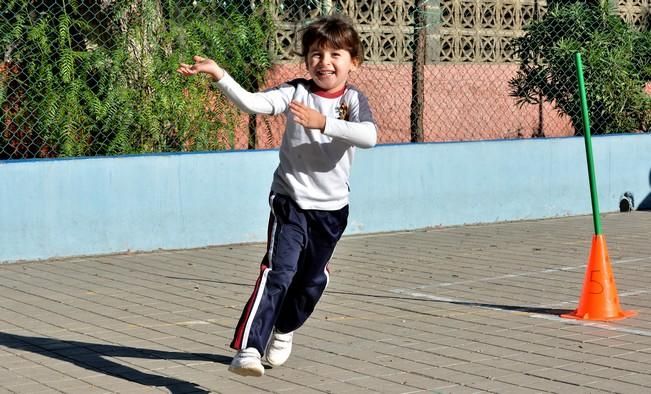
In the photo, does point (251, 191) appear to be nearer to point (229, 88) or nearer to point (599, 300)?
point (599, 300)

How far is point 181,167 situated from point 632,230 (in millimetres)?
4507

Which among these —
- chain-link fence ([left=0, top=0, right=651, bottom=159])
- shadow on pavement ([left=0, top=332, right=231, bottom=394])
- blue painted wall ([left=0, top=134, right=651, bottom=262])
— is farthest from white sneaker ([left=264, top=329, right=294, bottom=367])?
chain-link fence ([left=0, top=0, right=651, bottom=159])

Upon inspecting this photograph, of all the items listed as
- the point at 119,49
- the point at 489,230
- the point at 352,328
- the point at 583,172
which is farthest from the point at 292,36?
the point at 352,328

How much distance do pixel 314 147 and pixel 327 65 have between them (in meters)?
0.39

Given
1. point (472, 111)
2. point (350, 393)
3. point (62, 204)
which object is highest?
point (472, 111)

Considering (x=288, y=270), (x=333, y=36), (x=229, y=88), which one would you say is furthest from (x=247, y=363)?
(x=333, y=36)

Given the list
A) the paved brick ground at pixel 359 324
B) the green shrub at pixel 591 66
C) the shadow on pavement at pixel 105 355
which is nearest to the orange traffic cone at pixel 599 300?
the paved brick ground at pixel 359 324

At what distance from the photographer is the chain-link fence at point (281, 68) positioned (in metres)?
9.71

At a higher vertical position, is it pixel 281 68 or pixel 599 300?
pixel 281 68

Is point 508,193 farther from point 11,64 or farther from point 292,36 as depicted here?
point 11,64

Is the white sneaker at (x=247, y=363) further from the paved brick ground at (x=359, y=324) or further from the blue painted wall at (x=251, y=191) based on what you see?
the blue painted wall at (x=251, y=191)

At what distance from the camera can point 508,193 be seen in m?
12.2

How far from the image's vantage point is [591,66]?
A: 13211 millimetres

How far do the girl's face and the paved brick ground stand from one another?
1.43m
